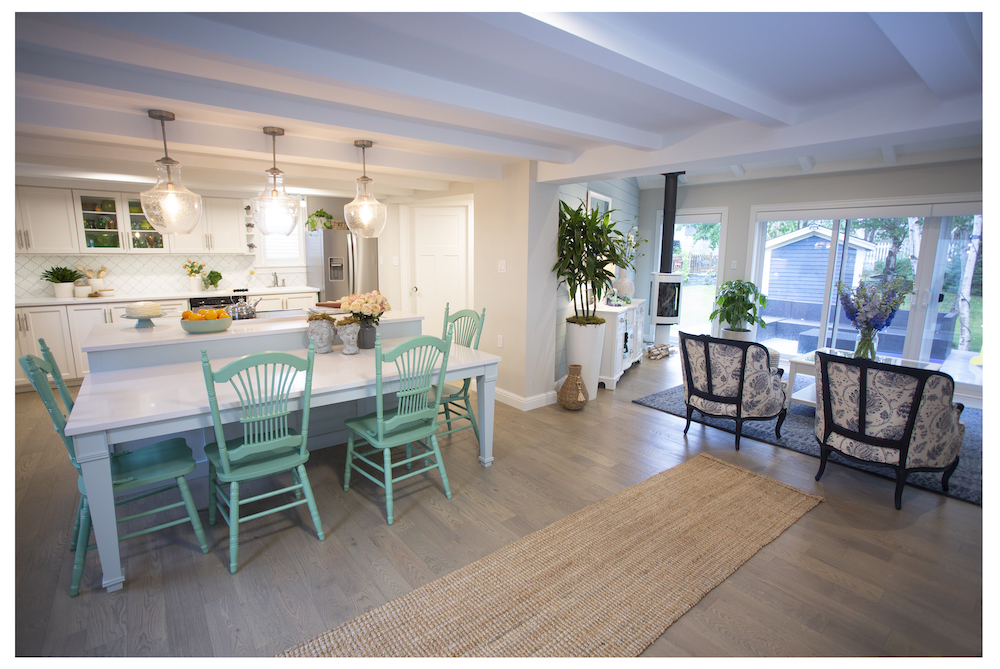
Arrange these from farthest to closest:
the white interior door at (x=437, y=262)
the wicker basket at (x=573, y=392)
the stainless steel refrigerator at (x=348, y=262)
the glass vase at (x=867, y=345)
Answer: the stainless steel refrigerator at (x=348, y=262) → the white interior door at (x=437, y=262) → the wicker basket at (x=573, y=392) → the glass vase at (x=867, y=345)

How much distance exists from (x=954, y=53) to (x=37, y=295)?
7663 millimetres

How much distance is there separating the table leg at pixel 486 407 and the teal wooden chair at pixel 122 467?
5.52 feet

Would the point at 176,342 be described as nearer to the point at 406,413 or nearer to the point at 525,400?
the point at 406,413

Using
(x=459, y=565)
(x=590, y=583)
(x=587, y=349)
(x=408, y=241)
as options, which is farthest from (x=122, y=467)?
(x=408, y=241)

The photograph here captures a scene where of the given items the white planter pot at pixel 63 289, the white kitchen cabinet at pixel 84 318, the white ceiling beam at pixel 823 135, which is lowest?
the white kitchen cabinet at pixel 84 318

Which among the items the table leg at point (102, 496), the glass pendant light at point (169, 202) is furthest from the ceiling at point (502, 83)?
the table leg at point (102, 496)

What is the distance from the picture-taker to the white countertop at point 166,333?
9.35 feet

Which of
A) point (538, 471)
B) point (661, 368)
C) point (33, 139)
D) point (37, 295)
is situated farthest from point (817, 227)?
point (37, 295)

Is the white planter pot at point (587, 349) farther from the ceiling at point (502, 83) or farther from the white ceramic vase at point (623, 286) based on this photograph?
the ceiling at point (502, 83)

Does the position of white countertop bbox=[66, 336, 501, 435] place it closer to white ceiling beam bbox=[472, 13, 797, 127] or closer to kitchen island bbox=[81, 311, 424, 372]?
kitchen island bbox=[81, 311, 424, 372]

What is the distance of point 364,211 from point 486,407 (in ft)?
5.59

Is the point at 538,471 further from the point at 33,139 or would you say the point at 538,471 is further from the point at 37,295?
the point at 37,295

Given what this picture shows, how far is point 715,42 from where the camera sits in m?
1.83

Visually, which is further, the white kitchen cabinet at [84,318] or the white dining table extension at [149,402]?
the white kitchen cabinet at [84,318]
